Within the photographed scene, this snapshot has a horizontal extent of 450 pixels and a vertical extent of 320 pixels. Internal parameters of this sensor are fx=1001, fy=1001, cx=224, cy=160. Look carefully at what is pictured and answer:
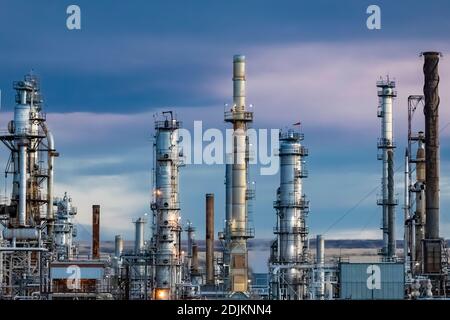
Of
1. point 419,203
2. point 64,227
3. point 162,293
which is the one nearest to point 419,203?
point 419,203

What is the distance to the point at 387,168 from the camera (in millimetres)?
74688

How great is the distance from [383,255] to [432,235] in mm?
10403

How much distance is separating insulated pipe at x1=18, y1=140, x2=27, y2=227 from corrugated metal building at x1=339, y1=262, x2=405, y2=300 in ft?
62.3

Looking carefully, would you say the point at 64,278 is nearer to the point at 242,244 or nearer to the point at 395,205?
the point at 242,244

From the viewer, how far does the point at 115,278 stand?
65000 millimetres

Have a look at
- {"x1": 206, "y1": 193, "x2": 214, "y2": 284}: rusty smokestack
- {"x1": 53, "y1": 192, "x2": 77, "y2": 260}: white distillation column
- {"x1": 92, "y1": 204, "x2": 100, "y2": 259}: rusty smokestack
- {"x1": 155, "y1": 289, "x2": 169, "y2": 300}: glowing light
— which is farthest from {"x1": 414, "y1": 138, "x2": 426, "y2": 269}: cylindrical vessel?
{"x1": 53, "y1": 192, "x2": 77, "y2": 260}: white distillation column

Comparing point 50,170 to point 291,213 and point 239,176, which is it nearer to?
point 239,176

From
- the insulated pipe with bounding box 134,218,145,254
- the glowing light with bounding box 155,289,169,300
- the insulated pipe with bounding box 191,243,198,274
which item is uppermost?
the insulated pipe with bounding box 134,218,145,254

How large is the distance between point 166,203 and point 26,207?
864cm

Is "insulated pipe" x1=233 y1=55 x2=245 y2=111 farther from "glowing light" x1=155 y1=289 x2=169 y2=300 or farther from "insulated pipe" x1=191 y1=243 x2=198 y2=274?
"insulated pipe" x1=191 y1=243 x2=198 y2=274

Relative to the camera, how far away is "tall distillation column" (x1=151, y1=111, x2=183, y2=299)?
62562 millimetres

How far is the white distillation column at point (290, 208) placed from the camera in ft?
217

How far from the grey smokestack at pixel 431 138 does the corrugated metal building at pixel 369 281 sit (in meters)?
8.43
